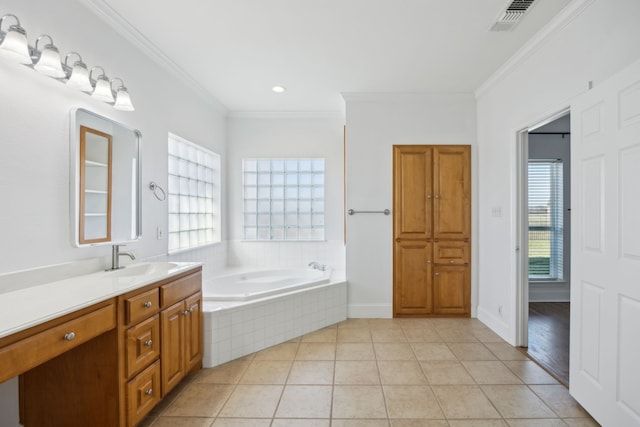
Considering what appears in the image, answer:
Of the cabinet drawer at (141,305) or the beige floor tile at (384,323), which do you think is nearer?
the cabinet drawer at (141,305)

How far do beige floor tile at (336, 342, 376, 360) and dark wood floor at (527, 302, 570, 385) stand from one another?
1.35m

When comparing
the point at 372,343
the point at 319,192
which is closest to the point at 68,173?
the point at 372,343

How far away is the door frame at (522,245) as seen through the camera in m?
2.90

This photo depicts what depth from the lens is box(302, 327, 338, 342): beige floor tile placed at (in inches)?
122

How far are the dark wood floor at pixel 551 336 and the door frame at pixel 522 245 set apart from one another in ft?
0.58

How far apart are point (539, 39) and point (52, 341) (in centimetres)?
350

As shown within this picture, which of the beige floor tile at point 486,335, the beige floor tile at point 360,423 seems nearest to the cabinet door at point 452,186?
the beige floor tile at point 486,335

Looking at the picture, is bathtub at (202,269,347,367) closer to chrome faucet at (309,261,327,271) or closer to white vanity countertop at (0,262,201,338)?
chrome faucet at (309,261,327,271)

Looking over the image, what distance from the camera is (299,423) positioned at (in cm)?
189

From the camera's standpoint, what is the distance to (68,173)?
1.92 meters

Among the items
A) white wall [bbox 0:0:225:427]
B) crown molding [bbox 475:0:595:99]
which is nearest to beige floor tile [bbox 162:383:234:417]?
white wall [bbox 0:0:225:427]

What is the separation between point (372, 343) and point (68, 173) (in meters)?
2.70

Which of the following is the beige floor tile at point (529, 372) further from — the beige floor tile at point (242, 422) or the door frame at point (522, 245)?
the beige floor tile at point (242, 422)

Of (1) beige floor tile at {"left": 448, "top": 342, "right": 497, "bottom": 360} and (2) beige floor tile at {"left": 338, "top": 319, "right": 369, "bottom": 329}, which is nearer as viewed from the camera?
(1) beige floor tile at {"left": 448, "top": 342, "right": 497, "bottom": 360}
